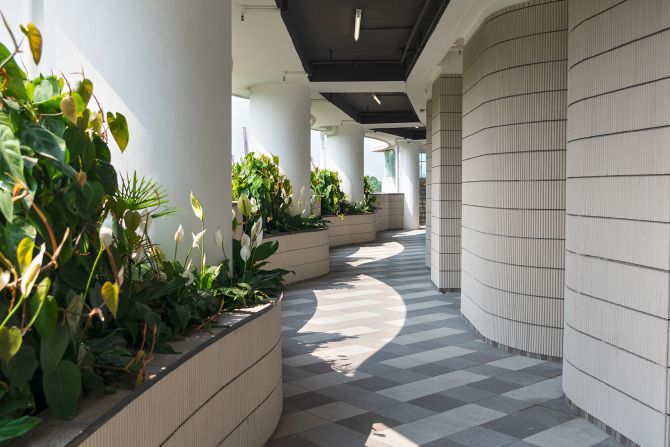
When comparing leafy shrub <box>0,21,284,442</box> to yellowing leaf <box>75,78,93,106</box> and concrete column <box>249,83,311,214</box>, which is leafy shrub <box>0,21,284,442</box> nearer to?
yellowing leaf <box>75,78,93,106</box>

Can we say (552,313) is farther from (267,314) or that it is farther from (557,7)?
(267,314)

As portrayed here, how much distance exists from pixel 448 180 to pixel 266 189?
8.74ft

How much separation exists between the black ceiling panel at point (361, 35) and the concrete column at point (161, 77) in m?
3.51

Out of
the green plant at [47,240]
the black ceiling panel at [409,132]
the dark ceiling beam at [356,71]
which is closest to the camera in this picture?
the green plant at [47,240]

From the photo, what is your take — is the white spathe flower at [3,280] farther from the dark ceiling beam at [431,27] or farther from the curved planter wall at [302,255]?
the curved planter wall at [302,255]

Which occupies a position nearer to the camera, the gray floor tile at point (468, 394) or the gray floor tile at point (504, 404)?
the gray floor tile at point (504, 404)

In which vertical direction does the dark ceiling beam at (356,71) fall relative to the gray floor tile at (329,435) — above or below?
above

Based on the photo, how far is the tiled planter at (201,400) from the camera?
1990 mm

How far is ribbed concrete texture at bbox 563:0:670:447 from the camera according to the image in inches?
138

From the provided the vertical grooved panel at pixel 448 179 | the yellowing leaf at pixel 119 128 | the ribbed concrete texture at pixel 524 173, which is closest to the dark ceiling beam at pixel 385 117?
the vertical grooved panel at pixel 448 179

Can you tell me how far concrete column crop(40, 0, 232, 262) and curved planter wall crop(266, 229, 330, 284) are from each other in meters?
5.68

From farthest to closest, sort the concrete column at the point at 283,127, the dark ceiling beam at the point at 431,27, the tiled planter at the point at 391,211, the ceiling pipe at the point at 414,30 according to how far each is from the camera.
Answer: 1. the tiled planter at the point at 391,211
2. the concrete column at the point at 283,127
3. the ceiling pipe at the point at 414,30
4. the dark ceiling beam at the point at 431,27

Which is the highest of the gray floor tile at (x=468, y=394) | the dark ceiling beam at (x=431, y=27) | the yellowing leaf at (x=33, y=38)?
the dark ceiling beam at (x=431, y=27)

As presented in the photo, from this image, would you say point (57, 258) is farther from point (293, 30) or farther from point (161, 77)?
point (293, 30)
